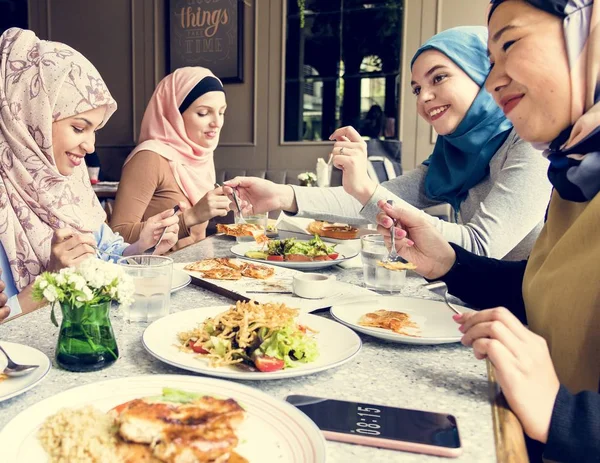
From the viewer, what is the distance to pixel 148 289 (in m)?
0.97

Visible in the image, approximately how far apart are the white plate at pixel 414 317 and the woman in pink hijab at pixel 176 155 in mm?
1358

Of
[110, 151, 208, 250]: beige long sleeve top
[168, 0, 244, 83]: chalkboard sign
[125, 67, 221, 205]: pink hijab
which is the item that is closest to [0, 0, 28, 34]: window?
[168, 0, 244, 83]: chalkboard sign

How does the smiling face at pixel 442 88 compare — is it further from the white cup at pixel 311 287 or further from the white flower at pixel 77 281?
the white flower at pixel 77 281

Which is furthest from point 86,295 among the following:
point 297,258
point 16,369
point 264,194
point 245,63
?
point 245,63

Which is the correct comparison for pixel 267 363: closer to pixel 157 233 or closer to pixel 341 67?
pixel 157 233

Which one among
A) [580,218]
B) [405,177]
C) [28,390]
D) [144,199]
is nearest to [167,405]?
[28,390]

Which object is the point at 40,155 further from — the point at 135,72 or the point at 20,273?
the point at 135,72

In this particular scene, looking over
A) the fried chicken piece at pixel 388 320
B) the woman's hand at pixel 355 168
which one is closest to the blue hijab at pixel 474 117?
the woman's hand at pixel 355 168

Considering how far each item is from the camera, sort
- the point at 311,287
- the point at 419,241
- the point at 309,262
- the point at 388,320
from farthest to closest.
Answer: the point at 309,262
the point at 419,241
the point at 311,287
the point at 388,320

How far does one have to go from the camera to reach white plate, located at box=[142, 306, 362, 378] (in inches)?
28.4

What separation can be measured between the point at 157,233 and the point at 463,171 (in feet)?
3.62

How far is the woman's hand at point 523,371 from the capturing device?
65 cm

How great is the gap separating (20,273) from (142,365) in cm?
98

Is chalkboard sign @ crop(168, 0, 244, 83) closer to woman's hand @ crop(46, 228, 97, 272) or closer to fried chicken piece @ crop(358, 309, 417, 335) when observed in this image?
woman's hand @ crop(46, 228, 97, 272)
